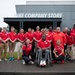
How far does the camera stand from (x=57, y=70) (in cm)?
1006

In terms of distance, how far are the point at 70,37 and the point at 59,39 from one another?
0.75 metres

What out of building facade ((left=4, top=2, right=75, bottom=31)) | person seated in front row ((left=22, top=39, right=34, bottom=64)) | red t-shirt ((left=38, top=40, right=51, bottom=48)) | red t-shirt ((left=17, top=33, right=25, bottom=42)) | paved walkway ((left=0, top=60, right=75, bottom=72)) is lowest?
paved walkway ((left=0, top=60, right=75, bottom=72))

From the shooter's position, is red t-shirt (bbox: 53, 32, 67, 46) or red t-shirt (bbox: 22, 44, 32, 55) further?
red t-shirt (bbox: 53, 32, 67, 46)

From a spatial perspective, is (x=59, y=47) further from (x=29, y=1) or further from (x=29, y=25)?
(x=29, y=1)

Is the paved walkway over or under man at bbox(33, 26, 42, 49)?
under

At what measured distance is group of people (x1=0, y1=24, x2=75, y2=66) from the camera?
11.4m

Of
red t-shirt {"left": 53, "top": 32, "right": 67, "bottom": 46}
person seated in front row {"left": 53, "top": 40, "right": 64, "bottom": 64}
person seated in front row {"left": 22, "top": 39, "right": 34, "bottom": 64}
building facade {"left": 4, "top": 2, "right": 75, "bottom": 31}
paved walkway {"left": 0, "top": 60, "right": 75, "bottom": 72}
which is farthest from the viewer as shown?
building facade {"left": 4, "top": 2, "right": 75, "bottom": 31}

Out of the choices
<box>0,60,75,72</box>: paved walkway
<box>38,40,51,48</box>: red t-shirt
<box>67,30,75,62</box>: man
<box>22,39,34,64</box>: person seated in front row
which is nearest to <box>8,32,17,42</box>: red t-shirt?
<box>22,39,34,64</box>: person seated in front row

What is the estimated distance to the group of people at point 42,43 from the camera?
11.4 m

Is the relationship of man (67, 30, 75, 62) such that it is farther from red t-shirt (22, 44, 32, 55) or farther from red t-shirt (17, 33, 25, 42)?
red t-shirt (17, 33, 25, 42)

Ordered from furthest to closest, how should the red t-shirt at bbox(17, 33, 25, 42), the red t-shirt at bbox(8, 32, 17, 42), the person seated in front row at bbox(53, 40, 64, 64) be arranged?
the red t-shirt at bbox(17, 33, 25, 42) → the red t-shirt at bbox(8, 32, 17, 42) → the person seated in front row at bbox(53, 40, 64, 64)

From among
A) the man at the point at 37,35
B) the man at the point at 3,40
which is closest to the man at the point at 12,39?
the man at the point at 3,40

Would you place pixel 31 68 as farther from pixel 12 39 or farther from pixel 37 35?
pixel 12 39

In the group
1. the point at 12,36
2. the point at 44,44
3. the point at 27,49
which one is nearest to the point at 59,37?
the point at 44,44
